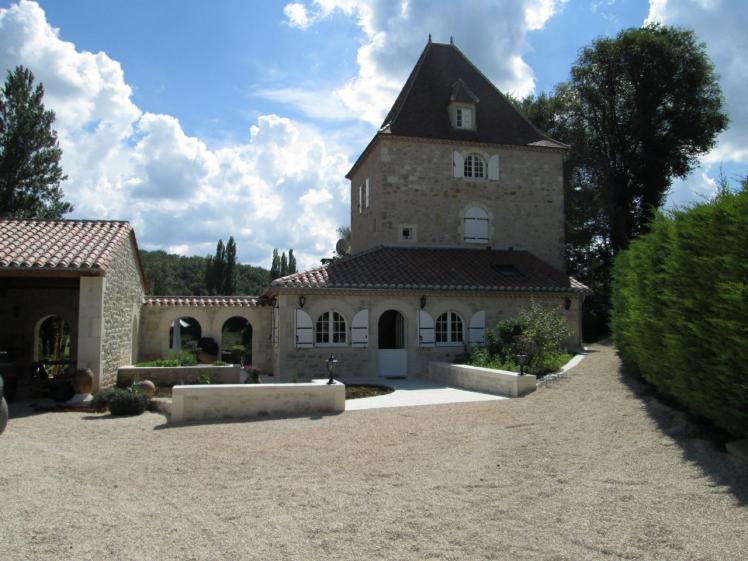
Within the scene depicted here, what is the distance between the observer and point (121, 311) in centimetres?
1478

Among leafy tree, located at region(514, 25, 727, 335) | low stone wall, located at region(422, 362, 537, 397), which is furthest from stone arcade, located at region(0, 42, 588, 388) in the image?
leafy tree, located at region(514, 25, 727, 335)

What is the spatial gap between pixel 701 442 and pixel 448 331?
1031 cm

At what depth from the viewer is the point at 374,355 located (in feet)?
53.6

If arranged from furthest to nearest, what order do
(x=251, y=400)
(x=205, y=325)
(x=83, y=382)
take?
(x=205, y=325) → (x=83, y=382) → (x=251, y=400)

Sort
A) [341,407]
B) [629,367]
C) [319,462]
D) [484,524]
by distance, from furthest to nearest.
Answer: [629,367]
[341,407]
[319,462]
[484,524]

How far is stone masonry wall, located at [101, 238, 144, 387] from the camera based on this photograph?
13047 millimetres

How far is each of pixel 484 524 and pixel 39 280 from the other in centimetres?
1453

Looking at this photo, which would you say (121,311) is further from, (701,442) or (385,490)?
(701,442)

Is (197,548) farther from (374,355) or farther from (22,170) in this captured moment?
(22,170)

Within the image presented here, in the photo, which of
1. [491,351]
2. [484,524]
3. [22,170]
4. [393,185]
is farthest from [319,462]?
[22,170]

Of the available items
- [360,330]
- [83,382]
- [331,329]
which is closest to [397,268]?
[360,330]

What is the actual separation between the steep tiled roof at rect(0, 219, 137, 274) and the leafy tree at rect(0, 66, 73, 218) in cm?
1458

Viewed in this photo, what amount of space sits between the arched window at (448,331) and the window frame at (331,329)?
2748mm

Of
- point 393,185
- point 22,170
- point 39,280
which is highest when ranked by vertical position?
point 22,170
